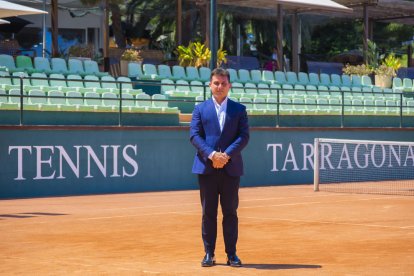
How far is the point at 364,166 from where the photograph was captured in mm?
27234

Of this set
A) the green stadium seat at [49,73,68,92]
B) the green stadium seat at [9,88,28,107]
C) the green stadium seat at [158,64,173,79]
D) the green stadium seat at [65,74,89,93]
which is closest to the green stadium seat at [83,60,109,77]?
the green stadium seat at [65,74,89,93]

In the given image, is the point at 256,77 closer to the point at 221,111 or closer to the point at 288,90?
the point at 288,90

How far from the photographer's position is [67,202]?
18.4 metres

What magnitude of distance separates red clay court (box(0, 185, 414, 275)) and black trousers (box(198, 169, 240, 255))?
0.93 ft

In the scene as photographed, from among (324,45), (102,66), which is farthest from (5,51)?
(324,45)

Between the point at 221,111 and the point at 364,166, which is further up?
the point at 221,111

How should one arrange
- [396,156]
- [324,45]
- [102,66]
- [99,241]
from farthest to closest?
1. [324,45]
2. [102,66]
3. [396,156]
4. [99,241]

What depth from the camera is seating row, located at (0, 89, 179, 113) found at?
20141mm

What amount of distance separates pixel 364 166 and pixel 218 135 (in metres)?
18.5

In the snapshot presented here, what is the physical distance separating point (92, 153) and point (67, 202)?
258 centimetres

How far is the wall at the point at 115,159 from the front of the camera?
19562mm

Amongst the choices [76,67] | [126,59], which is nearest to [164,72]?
[126,59]

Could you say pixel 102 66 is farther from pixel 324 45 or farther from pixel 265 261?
pixel 324 45

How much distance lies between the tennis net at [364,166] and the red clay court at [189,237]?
6282 millimetres
